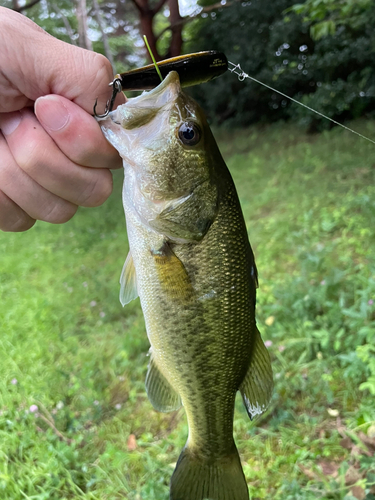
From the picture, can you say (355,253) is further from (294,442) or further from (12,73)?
(12,73)

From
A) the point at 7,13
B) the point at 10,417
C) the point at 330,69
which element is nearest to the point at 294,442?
the point at 10,417

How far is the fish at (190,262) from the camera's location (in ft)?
4.17

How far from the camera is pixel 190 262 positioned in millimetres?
1343

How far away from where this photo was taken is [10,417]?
2930 millimetres

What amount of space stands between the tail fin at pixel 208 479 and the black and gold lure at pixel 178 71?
146 centimetres

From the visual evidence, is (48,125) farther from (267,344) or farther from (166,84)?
(267,344)

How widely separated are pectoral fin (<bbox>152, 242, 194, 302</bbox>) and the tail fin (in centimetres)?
73

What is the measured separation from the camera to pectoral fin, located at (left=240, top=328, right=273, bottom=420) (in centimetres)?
148

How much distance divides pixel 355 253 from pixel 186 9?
770cm

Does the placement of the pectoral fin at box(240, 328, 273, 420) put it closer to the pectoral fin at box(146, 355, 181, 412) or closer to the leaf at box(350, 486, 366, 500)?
the pectoral fin at box(146, 355, 181, 412)

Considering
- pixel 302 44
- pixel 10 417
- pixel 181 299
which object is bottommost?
pixel 302 44

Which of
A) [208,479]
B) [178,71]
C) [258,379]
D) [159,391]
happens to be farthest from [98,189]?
[208,479]

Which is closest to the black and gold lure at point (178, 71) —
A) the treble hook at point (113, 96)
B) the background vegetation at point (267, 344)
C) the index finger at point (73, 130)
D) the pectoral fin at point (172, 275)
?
the treble hook at point (113, 96)

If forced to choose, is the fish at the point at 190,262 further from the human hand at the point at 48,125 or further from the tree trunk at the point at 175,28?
the tree trunk at the point at 175,28
